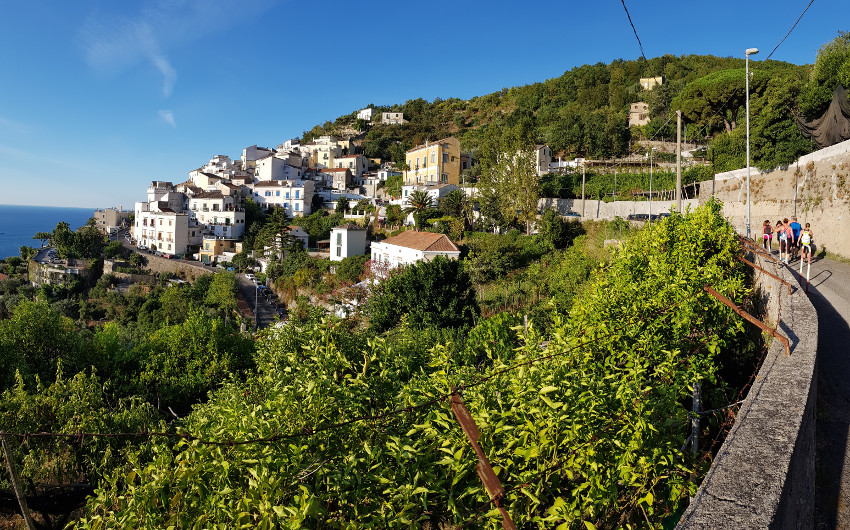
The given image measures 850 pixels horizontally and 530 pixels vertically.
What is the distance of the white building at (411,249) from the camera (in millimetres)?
30750

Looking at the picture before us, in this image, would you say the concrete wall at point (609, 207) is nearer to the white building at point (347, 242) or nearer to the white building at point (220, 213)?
the white building at point (347, 242)

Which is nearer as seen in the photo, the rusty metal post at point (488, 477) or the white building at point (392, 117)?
the rusty metal post at point (488, 477)

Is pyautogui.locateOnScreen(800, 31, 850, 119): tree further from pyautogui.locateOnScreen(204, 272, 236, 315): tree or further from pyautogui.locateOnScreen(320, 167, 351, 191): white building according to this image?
pyautogui.locateOnScreen(320, 167, 351, 191): white building

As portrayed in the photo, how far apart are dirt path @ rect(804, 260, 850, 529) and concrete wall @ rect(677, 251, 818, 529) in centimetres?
13

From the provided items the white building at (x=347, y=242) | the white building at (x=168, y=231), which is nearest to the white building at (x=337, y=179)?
the white building at (x=168, y=231)

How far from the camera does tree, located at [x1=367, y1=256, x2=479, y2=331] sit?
69.0 feet

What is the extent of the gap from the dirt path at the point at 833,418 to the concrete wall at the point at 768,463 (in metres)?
0.13

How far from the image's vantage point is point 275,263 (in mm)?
46844

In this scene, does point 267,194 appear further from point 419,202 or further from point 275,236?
point 419,202

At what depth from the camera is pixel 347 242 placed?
40.6 metres

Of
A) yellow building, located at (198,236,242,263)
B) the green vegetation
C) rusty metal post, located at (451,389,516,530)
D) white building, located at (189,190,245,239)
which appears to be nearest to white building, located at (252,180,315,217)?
white building, located at (189,190,245,239)

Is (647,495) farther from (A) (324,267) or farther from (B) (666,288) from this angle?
(A) (324,267)

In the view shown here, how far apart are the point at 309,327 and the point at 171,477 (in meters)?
4.60

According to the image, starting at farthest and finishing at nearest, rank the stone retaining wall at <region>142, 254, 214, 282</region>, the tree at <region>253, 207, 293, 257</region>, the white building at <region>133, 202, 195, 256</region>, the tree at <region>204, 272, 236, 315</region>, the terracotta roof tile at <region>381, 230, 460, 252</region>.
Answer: the white building at <region>133, 202, 195, 256</region>, the stone retaining wall at <region>142, 254, 214, 282</region>, the tree at <region>253, 207, 293, 257</region>, the tree at <region>204, 272, 236, 315</region>, the terracotta roof tile at <region>381, 230, 460, 252</region>
